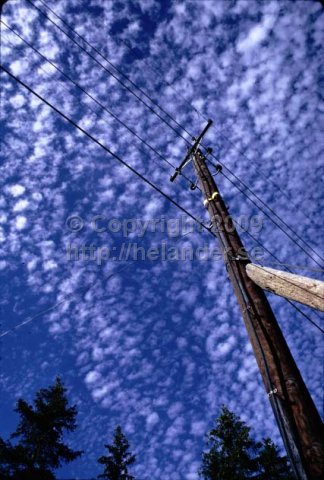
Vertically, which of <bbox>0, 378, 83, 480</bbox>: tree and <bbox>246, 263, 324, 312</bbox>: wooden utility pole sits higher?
<bbox>0, 378, 83, 480</bbox>: tree

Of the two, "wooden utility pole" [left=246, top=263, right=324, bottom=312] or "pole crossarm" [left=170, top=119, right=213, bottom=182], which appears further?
"pole crossarm" [left=170, top=119, right=213, bottom=182]

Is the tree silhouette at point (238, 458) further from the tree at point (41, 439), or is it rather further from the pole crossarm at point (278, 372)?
the pole crossarm at point (278, 372)

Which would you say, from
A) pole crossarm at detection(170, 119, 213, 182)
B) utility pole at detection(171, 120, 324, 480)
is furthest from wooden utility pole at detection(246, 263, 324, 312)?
pole crossarm at detection(170, 119, 213, 182)

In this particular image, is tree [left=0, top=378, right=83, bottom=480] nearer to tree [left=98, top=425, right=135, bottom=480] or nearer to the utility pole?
tree [left=98, top=425, right=135, bottom=480]

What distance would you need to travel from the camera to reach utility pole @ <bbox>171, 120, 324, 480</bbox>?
2.97 meters

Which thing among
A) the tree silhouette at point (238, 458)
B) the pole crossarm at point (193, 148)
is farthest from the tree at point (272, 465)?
the pole crossarm at point (193, 148)

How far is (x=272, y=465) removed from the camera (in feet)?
53.6

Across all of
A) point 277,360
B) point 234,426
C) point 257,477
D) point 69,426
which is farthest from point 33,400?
point 277,360

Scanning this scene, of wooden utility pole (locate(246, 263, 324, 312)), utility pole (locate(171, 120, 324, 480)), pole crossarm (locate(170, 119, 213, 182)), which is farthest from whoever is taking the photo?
pole crossarm (locate(170, 119, 213, 182))

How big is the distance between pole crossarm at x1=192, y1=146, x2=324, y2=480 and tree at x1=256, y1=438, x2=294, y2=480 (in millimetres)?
15089

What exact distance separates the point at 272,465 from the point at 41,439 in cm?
1117

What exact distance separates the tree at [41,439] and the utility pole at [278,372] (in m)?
13.4

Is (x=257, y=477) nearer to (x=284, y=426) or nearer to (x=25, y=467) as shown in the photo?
(x=25, y=467)

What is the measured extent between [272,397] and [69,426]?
16252mm
